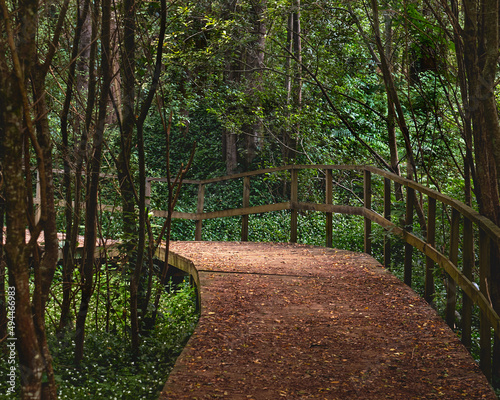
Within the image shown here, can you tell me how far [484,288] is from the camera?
13.0 ft

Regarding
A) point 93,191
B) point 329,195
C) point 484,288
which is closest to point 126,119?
point 93,191

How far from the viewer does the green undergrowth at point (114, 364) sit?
4102 millimetres

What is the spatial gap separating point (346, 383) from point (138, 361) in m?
1.94

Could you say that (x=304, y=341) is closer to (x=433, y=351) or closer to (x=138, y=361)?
(x=433, y=351)

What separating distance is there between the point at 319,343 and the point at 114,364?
1695 mm

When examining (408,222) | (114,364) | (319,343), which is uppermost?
(408,222)

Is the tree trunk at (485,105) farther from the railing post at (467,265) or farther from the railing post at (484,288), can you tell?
the railing post at (484,288)

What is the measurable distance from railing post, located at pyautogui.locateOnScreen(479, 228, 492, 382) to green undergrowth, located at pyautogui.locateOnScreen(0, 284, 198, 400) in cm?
227

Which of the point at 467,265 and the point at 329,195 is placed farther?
the point at 329,195

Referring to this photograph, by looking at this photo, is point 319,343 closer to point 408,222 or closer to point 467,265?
point 467,265

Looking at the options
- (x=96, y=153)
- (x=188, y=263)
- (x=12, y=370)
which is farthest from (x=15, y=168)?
(x=188, y=263)

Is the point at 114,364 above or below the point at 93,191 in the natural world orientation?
below

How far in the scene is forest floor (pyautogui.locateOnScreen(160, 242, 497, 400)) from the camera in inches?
136

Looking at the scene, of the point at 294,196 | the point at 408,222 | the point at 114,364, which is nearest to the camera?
the point at 114,364
